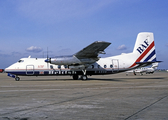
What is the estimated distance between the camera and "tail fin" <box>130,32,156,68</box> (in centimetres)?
2833

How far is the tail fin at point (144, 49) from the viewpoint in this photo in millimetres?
28328

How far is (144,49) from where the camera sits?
1121 inches

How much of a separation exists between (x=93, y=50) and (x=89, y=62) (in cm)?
232

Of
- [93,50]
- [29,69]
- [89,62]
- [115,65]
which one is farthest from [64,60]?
[115,65]

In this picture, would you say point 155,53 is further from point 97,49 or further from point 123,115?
point 123,115

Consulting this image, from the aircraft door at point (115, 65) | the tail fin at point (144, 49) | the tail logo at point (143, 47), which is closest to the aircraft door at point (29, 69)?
the aircraft door at point (115, 65)

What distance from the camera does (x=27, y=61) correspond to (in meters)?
26.5

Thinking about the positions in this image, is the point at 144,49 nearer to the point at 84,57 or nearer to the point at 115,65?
the point at 115,65

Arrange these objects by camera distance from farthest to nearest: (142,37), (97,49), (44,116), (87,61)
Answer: (142,37) < (87,61) < (97,49) < (44,116)

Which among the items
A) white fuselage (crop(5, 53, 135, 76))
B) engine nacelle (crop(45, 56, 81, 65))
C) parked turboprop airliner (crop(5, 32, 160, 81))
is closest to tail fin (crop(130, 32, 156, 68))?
parked turboprop airliner (crop(5, 32, 160, 81))

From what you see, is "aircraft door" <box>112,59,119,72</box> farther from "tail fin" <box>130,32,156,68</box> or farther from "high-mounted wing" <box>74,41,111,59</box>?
"high-mounted wing" <box>74,41,111,59</box>

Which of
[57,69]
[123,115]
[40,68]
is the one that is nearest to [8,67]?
[40,68]

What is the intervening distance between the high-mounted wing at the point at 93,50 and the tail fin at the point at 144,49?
6865 millimetres

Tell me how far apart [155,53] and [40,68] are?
58.4ft
